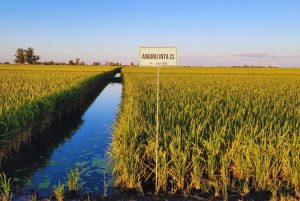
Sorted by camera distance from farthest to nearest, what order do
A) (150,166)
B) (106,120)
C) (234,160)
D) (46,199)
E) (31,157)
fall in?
(106,120)
(31,157)
(150,166)
(234,160)
(46,199)

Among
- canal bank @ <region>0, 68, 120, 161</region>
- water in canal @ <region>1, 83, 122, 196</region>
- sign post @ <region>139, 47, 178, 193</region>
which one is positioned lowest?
water in canal @ <region>1, 83, 122, 196</region>

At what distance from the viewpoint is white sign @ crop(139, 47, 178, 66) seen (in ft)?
20.4

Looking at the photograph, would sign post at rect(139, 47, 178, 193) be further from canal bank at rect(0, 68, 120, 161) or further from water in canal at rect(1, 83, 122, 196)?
canal bank at rect(0, 68, 120, 161)

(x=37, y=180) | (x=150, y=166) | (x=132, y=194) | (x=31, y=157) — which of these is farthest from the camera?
(x=31, y=157)

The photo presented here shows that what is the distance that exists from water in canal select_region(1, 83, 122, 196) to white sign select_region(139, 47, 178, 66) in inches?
86.7

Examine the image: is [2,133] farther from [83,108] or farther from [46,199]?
[83,108]

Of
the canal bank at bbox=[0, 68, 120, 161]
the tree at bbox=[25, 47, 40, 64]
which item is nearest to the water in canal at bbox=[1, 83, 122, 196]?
the canal bank at bbox=[0, 68, 120, 161]

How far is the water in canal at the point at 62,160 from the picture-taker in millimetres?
6875

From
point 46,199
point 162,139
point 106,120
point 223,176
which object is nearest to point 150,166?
point 162,139

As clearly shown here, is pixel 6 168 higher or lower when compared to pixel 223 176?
lower

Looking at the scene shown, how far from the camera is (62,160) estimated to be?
8.70 m

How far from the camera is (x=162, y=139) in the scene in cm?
643

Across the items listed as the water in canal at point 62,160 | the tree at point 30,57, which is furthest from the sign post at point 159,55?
the tree at point 30,57

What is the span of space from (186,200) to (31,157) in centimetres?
494
